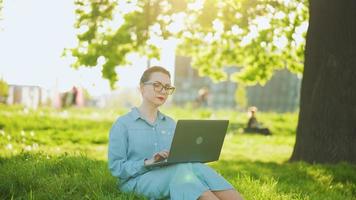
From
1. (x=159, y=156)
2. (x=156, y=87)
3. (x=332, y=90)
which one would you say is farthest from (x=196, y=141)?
(x=332, y=90)

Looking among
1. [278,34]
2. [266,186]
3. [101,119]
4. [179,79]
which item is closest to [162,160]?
[266,186]

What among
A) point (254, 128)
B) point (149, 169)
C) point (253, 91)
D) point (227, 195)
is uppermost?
point (149, 169)

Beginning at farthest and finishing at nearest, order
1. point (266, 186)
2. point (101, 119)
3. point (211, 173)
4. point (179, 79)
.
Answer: point (179, 79) < point (101, 119) < point (266, 186) < point (211, 173)

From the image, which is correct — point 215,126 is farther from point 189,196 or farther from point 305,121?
point 305,121

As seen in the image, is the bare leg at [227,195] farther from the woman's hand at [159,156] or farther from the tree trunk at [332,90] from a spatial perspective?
the tree trunk at [332,90]

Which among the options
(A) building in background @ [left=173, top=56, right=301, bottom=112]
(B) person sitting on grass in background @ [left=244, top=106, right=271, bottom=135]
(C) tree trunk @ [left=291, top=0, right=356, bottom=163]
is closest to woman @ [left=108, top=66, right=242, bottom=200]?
(C) tree trunk @ [left=291, top=0, right=356, bottom=163]

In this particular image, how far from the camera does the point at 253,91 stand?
135 meters

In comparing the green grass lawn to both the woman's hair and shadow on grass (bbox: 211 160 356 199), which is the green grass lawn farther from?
the woman's hair

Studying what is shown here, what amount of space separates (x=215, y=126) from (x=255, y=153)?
9.88 meters

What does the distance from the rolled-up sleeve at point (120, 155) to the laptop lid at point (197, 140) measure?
1.47ft

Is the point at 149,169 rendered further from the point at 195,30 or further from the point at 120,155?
the point at 195,30

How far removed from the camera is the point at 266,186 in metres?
7.14

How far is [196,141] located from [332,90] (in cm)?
628

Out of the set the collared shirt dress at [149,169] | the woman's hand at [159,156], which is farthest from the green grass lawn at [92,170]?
the woman's hand at [159,156]
